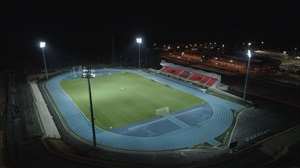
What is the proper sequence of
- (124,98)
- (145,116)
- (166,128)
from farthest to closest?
(124,98), (145,116), (166,128)

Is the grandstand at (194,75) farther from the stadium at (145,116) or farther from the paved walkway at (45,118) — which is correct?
the paved walkway at (45,118)

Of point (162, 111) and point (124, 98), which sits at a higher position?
point (124, 98)

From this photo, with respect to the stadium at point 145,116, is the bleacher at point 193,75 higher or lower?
higher

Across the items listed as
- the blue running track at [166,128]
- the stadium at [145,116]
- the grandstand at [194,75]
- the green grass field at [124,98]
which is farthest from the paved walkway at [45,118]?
the grandstand at [194,75]

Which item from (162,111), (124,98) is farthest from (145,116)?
(124,98)

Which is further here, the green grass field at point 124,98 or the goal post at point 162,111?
the goal post at point 162,111

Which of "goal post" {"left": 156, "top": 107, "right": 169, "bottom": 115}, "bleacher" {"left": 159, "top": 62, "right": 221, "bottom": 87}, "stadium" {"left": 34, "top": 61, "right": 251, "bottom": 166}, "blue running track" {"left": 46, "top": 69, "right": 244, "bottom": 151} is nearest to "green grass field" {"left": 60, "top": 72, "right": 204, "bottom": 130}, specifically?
"stadium" {"left": 34, "top": 61, "right": 251, "bottom": 166}

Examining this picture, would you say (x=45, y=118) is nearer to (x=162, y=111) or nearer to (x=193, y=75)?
(x=162, y=111)

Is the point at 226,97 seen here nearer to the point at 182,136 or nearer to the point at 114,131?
the point at 182,136
